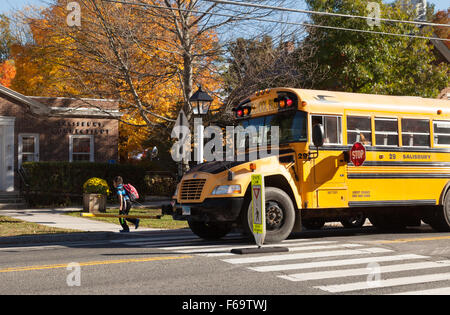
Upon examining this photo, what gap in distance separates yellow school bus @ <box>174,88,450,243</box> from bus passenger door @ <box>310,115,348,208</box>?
2 cm

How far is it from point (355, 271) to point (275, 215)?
293cm

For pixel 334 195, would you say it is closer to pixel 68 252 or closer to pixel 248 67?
pixel 68 252

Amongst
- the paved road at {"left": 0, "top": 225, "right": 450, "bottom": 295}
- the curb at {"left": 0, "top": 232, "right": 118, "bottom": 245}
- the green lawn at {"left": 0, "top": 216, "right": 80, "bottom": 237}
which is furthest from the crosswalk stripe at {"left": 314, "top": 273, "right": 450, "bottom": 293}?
the green lawn at {"left": 0, "top": 216, "right": 80, "bottom": 237}

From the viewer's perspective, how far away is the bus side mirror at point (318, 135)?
10328 millimetres

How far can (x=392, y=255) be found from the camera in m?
9.34

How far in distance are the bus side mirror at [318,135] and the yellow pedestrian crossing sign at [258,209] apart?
5.31 feet

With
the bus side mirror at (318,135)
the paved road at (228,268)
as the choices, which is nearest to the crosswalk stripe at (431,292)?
the paved road at (228,268)

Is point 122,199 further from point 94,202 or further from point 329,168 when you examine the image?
point 94,202

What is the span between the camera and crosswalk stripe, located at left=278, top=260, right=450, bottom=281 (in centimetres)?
732

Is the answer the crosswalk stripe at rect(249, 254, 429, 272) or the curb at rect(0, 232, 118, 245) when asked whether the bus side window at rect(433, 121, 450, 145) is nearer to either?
the crosswalk stripe at rect(249, 254, 429, 272)

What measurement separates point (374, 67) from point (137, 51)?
12.5 m

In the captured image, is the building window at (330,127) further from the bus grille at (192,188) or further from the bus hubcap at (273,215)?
the bus grille at (192,188)

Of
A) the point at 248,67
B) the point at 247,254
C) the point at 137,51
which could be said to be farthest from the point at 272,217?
the point at 137,51
